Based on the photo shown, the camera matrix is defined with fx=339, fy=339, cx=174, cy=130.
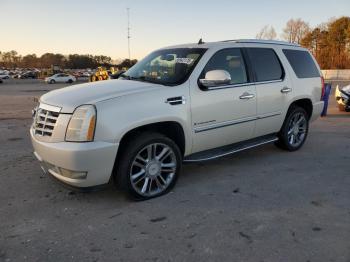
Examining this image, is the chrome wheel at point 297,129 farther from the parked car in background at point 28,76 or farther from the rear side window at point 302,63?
the parked car in background at point 28,76

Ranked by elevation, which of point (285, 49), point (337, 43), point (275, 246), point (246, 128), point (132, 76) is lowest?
point (275, 246)

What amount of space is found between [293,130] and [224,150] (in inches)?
76.3

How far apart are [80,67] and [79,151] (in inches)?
4994

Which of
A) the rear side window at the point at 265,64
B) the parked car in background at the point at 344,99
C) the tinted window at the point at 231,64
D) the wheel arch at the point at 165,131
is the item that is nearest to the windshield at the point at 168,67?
the tinted window at the point at 231,64

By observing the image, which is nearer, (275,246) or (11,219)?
(275,246)

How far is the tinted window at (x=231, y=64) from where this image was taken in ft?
14.8

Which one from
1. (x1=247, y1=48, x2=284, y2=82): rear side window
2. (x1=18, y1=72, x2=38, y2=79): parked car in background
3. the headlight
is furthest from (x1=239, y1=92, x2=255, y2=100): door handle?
(x1=18, y1=72, x2=38, y2=79): parked car in background

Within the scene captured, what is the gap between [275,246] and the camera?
2959 mm

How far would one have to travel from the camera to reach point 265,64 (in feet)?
17.1

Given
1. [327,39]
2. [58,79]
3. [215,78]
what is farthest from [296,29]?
[215,78]

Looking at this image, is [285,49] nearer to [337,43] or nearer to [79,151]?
[79,151]

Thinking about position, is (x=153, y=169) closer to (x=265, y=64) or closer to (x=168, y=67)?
(x=168, y=67)

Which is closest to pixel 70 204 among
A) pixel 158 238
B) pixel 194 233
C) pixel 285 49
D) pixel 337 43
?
pixel 158 238

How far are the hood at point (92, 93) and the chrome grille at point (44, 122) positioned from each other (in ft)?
0.38
